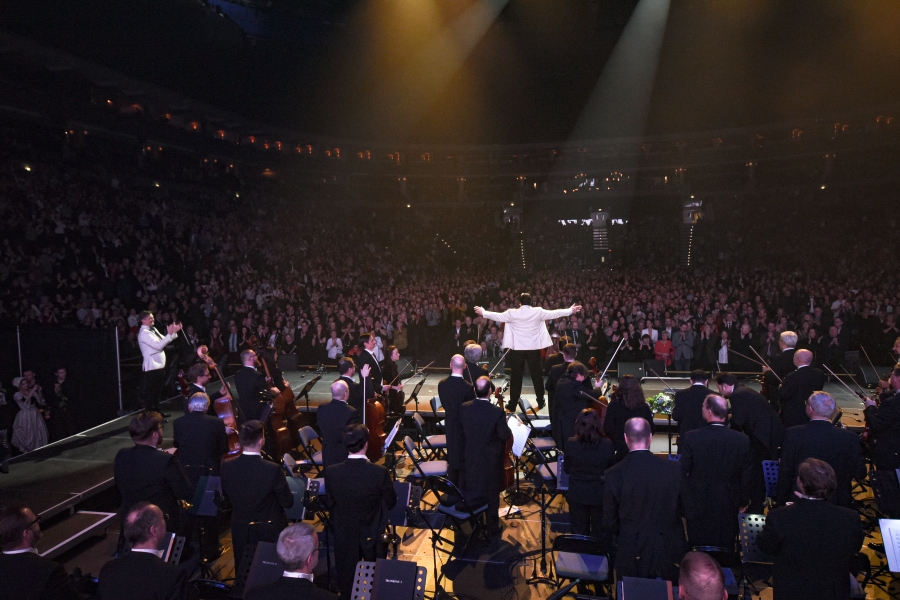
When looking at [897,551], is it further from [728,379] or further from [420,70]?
[420,70]

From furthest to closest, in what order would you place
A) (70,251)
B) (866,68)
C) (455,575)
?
(866,68) < (70,251) < (455,575)

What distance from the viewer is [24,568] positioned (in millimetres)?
3018

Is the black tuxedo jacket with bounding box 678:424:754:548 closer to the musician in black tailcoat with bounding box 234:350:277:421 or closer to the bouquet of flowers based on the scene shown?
the bouquet of flowers

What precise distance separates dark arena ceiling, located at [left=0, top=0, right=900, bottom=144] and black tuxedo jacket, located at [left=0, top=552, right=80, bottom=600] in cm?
2146

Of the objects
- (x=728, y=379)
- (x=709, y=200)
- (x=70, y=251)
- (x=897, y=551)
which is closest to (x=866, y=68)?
(x=709, y=200)

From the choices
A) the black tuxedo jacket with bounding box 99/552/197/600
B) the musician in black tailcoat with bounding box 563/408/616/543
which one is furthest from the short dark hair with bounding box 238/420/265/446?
the musician in black tailcoat with bounding box 563/408/616/543

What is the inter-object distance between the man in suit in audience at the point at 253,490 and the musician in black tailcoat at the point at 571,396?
3071 mm

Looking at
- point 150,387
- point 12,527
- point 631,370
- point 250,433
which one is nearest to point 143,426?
point 250,433

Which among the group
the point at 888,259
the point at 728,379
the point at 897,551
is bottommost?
the point at 897,551

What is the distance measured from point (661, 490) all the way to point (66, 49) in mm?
21636

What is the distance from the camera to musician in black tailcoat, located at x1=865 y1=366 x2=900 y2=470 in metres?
5.55

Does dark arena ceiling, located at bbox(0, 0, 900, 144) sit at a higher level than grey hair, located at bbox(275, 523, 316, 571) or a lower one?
higher

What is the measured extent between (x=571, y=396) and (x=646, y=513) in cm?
240

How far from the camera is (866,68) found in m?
24.8
